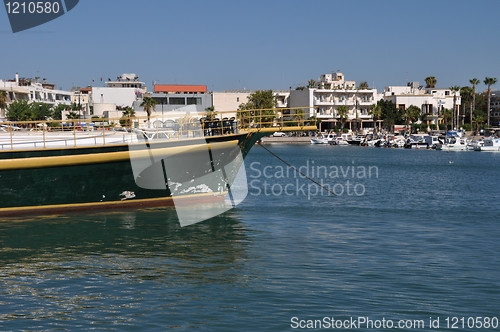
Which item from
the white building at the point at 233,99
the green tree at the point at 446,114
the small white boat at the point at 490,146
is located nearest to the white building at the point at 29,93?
the white building at the point at 233,99

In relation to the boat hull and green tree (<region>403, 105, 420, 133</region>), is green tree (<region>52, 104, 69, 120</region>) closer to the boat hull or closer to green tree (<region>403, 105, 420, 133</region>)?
green tree (<region>403, 105, 420, 133</region>)

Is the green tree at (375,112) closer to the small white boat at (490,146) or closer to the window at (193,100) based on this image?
the small white boat at (490,146)

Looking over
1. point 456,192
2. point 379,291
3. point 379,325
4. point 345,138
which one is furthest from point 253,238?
point 345,138

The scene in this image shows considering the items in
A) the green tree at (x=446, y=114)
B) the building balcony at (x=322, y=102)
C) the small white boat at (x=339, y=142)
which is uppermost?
the building balcony at (x=322, y=102)

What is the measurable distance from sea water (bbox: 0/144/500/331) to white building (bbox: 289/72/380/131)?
→ 95.5 meters

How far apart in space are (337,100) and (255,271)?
10951cm

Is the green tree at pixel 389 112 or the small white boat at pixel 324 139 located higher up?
the green tree at pixel 389 112

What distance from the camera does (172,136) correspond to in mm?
22328

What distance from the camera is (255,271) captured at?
45.4 ft

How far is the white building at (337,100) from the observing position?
118 m

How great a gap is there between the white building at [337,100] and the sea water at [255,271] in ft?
313

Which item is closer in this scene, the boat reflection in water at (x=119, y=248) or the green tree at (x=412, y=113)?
the boat reflection in water at (x=119, y=248)

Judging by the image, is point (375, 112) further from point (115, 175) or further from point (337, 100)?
point (115, 175)

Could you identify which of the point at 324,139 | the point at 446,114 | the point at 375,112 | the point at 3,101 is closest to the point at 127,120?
the point at 3,101
